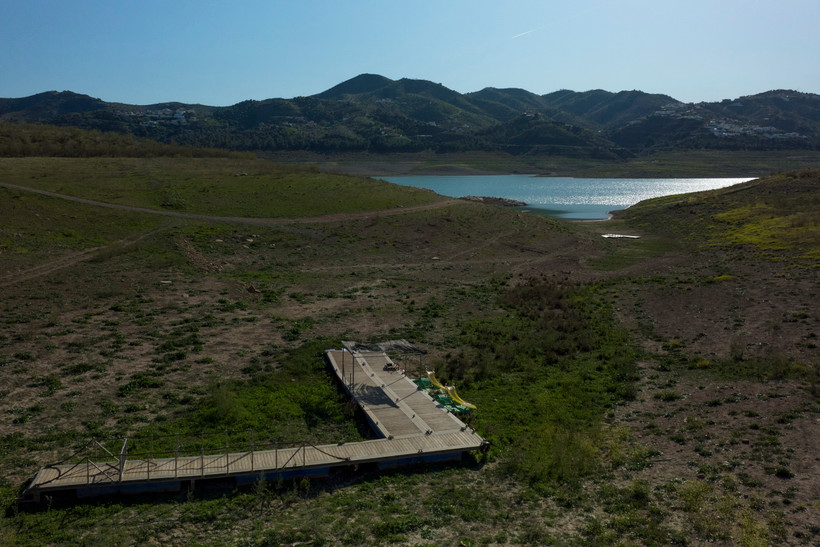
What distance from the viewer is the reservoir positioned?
350 ft

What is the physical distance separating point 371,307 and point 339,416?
16.1 metres

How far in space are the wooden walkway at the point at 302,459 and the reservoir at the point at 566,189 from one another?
78.7 meters

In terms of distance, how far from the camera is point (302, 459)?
15.9 meters

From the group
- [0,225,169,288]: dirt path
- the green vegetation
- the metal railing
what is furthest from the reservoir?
the metal railing

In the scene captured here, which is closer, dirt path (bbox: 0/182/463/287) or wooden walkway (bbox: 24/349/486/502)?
wooden walkway (bbox: 24/349/486/502)

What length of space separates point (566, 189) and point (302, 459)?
134729 mm

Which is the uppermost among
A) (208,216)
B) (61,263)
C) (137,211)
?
(137,211)

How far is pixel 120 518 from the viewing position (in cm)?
1360

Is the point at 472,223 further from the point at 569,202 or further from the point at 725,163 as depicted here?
the point at 725,163

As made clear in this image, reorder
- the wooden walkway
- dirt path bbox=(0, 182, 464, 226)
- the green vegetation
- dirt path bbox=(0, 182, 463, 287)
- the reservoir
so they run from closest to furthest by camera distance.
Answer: the green vegetation < the wooden walkway < dirt path bbox=(0, 182, 463, 287) < dirt path bbox=(0, 182, 464, 226) < the reservoir

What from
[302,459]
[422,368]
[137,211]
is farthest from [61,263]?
[302,459]

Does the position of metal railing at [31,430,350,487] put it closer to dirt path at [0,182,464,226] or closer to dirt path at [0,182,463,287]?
dirt path at [0,182,463,287]

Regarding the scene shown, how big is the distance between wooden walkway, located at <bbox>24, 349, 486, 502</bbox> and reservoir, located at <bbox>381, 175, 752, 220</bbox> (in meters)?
78.7

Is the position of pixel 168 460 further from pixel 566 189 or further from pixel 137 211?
pixel 566 189
